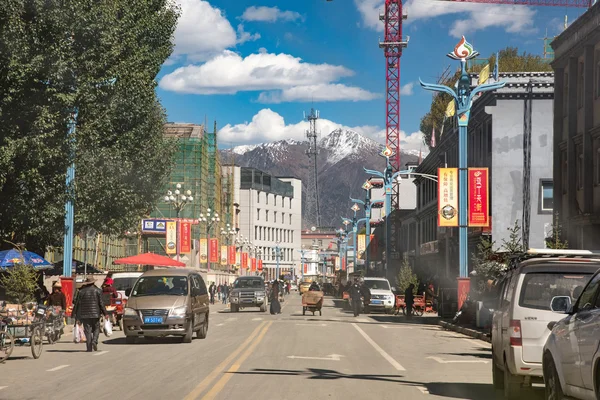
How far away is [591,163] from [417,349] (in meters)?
16.5

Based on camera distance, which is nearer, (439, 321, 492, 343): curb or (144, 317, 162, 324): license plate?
(144, 317, 162, 324): license plate

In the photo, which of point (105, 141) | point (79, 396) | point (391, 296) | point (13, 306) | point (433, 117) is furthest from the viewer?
point (433, 117)

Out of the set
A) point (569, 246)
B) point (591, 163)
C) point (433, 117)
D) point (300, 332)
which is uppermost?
point (433, 117)

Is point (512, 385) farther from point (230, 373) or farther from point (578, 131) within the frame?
point (578, 131)

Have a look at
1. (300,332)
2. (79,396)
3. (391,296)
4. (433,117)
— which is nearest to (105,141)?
(300,332)

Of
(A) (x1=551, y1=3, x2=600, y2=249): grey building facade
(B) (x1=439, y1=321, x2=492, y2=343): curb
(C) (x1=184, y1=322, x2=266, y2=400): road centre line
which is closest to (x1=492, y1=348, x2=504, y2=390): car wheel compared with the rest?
(C) (x1=184, y1=322, x2=266, y2=400): road centre line

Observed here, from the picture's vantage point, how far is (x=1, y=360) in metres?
18.4

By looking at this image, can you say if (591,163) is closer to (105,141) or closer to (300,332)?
(300,332)

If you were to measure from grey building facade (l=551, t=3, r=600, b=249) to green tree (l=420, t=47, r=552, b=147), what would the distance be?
117ft

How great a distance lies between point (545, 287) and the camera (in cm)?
1225

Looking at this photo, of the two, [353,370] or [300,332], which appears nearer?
[353,370]

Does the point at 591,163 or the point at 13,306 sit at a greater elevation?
the point at 591,163

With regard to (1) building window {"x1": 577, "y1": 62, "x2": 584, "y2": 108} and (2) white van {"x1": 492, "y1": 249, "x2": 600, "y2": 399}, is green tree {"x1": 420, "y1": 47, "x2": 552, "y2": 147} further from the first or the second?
(2) white van {"x1": 492, "y1": 249, "x2": 600, "y2": 399}

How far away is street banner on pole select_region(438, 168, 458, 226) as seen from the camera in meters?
38.4
